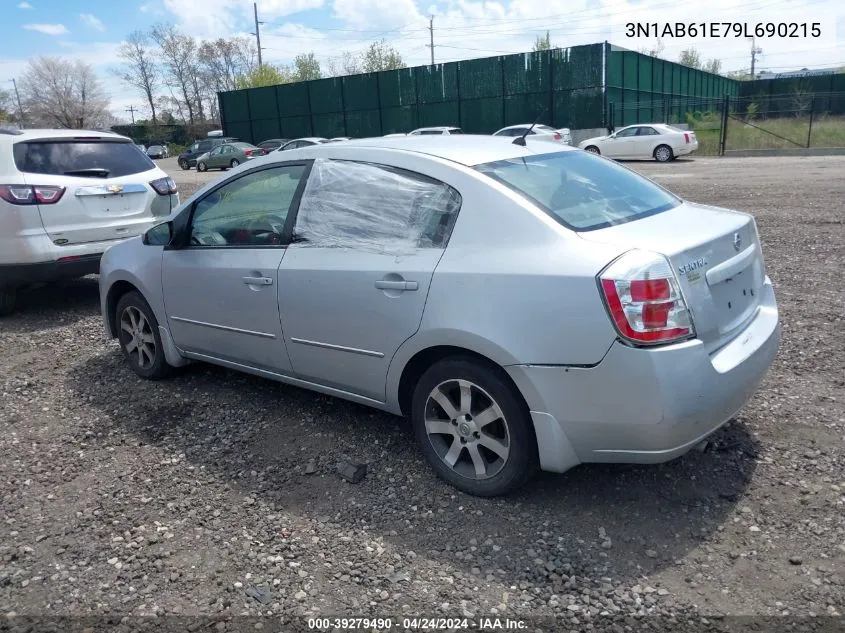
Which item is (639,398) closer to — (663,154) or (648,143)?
(663,154)

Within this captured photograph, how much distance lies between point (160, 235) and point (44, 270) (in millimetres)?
2528

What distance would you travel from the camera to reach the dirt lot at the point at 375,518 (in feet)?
9.32

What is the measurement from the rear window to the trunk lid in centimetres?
570

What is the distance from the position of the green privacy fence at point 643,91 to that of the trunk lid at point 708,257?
Result: 28.1 m

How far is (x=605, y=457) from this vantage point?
10.2 ft

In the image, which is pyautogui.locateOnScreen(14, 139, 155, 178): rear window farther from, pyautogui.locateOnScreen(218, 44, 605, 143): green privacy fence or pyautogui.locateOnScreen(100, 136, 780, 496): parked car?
pyautogui.locateOnScreen(218, 44, 605, 143): green privacy fence

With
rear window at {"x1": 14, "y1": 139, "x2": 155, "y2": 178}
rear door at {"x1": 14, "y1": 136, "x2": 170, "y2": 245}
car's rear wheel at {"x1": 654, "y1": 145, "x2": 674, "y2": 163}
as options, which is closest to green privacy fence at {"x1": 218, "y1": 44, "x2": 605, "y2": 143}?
car's rear wheel at {"x1": 654, "y1": 145, "x2": 674, "y2": 163}

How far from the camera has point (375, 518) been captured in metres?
3.41

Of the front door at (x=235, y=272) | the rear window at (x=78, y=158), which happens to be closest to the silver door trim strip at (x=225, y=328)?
the front door at (x=235, y=272)

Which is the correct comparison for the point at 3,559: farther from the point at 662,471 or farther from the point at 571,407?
the point at 662,471

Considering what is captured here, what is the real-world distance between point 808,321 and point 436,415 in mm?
3567

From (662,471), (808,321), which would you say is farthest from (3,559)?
(808,321)

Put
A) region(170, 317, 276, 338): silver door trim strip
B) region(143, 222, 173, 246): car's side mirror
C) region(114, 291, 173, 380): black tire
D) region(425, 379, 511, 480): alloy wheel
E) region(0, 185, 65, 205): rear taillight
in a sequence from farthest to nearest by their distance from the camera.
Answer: region(0, 185, 65, 205): rear taillight < region(114, 291, 173, 380): black tire < region(143, 222, 173, 246): car's side mirror < region(170, 317, 276, 338): silver door trim strip < region(425, 379, 511, 480): alloy wheel

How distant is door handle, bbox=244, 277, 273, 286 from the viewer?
4094 mm
